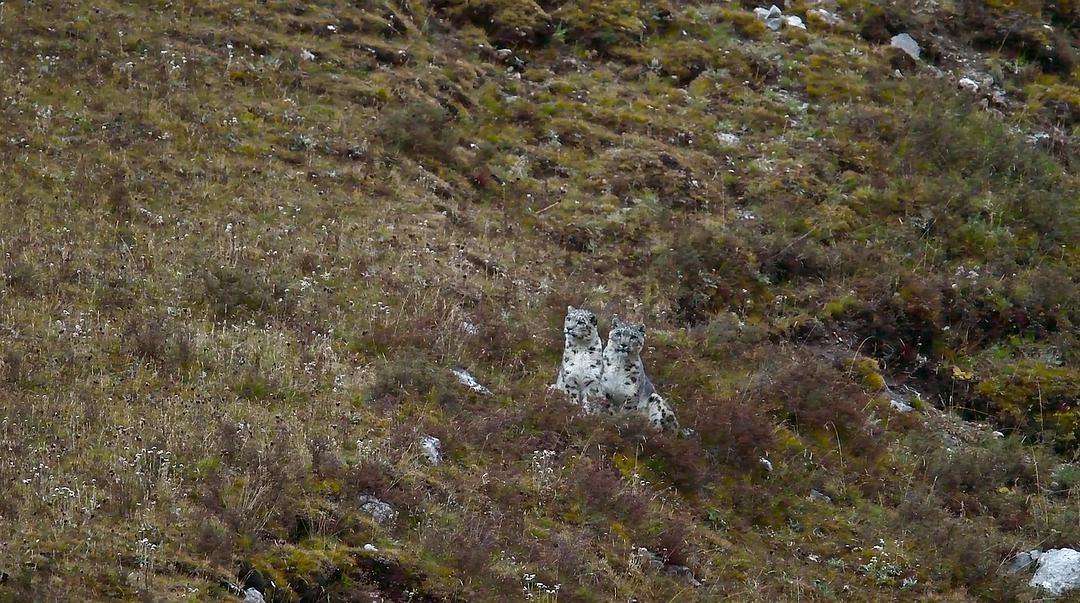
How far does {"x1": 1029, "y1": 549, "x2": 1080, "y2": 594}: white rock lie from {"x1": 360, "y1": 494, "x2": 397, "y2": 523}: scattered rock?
724cm

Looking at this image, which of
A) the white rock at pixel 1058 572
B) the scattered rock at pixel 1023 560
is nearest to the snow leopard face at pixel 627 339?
the scattered rock at pixel 1023 560

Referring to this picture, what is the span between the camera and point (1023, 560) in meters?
12.7

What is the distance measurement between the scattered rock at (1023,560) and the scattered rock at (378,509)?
722cm

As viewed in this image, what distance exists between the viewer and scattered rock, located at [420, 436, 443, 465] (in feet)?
36.1

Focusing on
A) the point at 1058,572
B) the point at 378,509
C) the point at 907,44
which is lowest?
the point at 1058,572

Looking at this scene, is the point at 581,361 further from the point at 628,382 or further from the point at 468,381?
the point at 468,381

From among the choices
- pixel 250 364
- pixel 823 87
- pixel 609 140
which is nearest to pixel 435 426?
pixel 250 364

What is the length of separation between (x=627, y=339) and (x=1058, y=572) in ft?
17.8

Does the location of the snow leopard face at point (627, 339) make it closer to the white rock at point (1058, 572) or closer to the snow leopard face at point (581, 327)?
the snow leopard face at point (581, 327)

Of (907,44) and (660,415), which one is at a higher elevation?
(907,44)

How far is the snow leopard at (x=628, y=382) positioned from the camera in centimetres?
1317

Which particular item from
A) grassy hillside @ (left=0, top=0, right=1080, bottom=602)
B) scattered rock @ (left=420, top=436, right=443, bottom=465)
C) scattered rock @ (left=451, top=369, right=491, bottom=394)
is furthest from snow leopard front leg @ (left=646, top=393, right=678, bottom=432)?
scattered rock @ (left=420, top=436, right=443, bottom=465)

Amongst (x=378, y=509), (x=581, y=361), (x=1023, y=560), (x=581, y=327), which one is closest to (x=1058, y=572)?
(x=1023, y=560)

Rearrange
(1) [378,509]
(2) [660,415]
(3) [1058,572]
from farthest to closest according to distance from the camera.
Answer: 1. (2) [660,415]
2. (3) [1058,572]
3. (1) [378,509]
